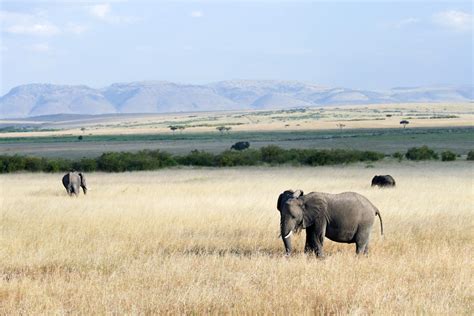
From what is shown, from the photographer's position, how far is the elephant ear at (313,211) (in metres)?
10.9

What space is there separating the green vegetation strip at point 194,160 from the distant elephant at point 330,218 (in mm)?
30213

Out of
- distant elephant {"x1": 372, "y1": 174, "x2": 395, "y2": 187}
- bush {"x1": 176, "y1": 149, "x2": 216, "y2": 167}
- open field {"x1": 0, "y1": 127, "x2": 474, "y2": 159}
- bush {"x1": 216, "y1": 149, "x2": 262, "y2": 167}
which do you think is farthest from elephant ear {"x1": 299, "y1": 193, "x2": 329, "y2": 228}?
open field {"x1": 0, "y1": 127, "x2": 474, "y2": 159}

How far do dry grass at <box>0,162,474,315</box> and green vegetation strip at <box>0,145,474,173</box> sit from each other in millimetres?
19017

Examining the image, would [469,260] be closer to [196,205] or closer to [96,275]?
[96,275]

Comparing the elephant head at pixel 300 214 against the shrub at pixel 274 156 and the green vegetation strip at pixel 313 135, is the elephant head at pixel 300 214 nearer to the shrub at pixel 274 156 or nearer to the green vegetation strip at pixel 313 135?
the shrub at pixel 274 156

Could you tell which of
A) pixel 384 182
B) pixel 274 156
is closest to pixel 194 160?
pixel 274 156

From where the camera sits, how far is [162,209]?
18125mm

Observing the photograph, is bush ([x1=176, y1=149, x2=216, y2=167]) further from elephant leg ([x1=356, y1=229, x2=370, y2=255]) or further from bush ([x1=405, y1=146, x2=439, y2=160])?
elephant leg ([x1=356, y1=229, x2=370, y2=255])

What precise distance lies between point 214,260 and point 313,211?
173cm

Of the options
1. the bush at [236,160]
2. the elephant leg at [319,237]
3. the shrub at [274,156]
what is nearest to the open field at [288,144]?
the shrub at [274,156]

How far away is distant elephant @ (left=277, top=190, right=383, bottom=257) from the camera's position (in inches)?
428

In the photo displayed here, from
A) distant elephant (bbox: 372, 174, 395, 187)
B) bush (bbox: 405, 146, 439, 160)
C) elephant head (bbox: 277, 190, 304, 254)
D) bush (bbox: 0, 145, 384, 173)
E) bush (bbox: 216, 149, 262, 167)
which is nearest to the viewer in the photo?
elephant head (bbox: 277, 190, 304, 254)

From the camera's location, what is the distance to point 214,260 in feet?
35.2

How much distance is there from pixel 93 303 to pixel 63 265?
303 cm
